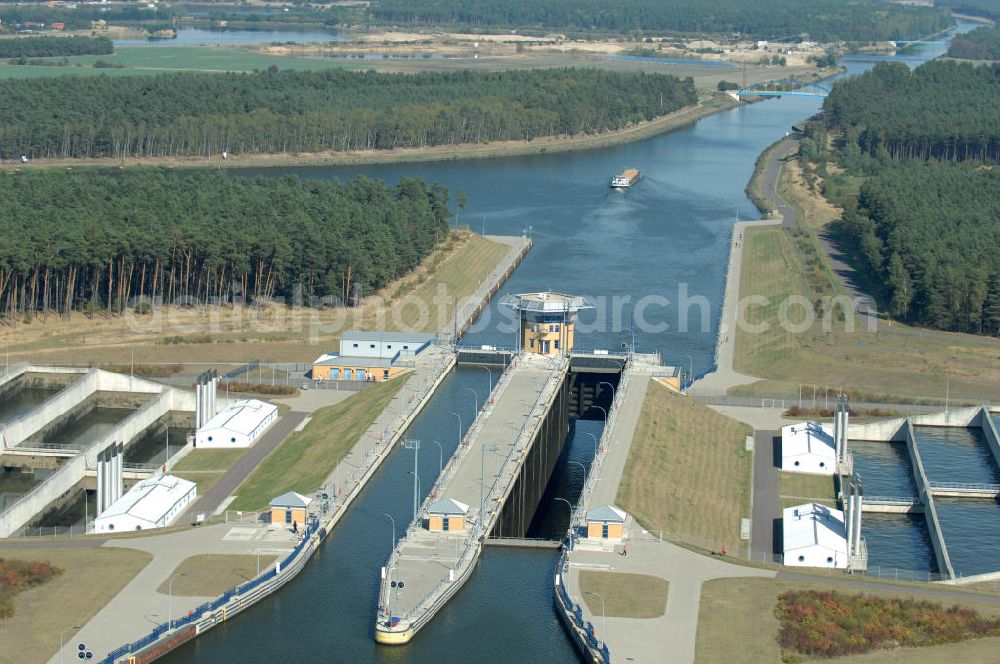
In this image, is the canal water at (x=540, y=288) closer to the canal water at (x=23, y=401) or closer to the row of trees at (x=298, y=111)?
the row of trees at (x=298, y=111)

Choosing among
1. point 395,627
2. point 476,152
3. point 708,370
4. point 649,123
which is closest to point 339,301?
point 708,370

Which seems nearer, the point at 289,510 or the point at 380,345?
the point at 289,510

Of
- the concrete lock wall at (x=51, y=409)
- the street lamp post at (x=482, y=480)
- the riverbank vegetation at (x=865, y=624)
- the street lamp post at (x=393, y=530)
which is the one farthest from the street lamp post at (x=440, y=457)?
the concrete lock wall at (x=51, y=409)

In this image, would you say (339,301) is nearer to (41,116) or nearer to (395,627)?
(395,627)

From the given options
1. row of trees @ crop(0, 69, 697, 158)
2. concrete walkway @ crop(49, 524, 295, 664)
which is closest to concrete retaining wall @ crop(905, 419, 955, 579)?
concrete walkway @ crop(49, 524, 295, 664)

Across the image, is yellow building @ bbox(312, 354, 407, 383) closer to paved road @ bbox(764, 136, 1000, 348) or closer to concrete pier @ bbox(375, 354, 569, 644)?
concrete pier @ bbox(375, 354, 569, 644)

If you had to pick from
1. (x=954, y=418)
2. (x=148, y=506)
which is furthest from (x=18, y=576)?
(x=954, y=418)

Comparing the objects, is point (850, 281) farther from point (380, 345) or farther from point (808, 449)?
point (808, 449)
